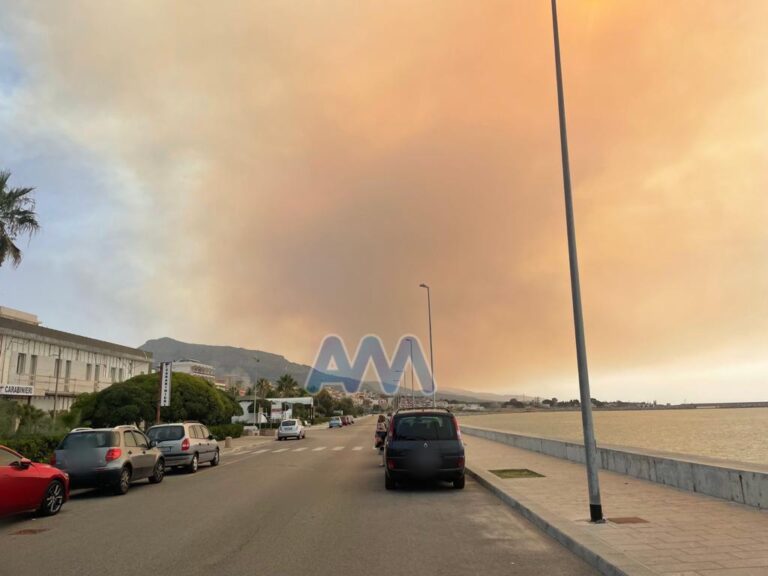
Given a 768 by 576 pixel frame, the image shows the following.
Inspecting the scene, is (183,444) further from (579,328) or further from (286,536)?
(579,328)

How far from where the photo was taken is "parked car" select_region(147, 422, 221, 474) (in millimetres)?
20312

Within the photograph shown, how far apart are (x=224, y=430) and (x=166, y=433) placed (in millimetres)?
25771

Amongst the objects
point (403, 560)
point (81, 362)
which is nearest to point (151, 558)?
point (403, 560)

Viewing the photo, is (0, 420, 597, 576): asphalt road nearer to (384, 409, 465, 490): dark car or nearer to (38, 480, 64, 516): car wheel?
(38, 480, 64, 516): car wheel

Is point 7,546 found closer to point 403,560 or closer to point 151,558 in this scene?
point 151,558

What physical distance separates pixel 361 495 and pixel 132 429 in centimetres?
723

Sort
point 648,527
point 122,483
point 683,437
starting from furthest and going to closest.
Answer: point 683,437 < point 122,483 < point 648,527

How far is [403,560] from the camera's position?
24.0ft

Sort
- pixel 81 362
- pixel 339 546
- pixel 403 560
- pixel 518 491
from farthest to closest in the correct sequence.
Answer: pixel 81 362, pixel 518 491, pixel 339 546, pixel 403 560

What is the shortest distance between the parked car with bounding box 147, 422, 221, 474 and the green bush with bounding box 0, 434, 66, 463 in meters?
3.18

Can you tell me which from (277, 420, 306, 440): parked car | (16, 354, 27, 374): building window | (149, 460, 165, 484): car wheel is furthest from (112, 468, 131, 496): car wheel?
(277, 420, 306, 440): parked car

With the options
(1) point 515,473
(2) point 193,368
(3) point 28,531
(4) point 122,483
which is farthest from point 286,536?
(2) point 193,368

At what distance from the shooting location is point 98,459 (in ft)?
47.0

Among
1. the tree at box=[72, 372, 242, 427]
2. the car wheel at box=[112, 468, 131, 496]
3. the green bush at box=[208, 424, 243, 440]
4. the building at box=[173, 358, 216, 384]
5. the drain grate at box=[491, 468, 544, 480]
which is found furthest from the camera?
the building at box=[173, 358, 216, 384]
